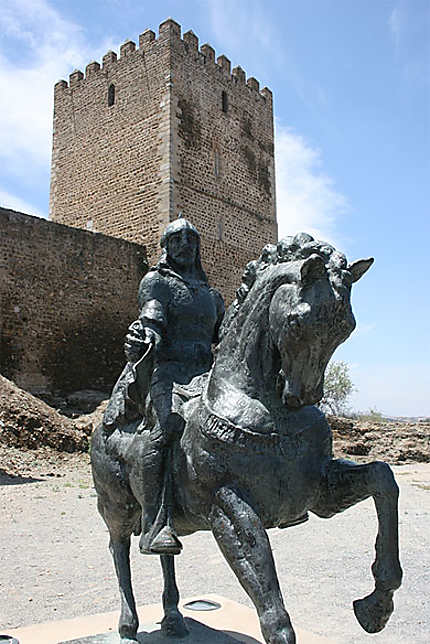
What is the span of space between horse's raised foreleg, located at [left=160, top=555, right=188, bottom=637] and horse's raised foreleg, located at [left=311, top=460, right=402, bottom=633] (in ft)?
4.22

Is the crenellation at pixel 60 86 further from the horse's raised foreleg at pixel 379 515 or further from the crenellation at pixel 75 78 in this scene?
the horse's raised foreleg at pixel 379 515

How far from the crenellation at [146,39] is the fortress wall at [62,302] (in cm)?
739

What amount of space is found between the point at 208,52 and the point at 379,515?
75.7ft

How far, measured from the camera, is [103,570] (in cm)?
601

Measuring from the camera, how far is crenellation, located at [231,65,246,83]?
2436 centimetres

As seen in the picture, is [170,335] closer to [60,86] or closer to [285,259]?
[285,259]

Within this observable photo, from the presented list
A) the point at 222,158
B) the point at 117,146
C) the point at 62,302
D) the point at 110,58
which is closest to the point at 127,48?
the point at 110,58

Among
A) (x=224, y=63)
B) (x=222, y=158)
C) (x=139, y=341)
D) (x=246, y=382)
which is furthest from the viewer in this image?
(x=224, y=63)

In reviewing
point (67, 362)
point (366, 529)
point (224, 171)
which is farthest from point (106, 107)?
point (366, 529)

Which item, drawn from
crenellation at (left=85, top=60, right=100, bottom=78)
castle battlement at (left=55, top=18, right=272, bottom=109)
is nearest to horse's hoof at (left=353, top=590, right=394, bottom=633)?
castle battlement at (left=55, top=18, right=272, bottom=109)

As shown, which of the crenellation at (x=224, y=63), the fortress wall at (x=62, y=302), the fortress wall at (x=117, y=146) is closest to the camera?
the fortress wall at (x=62, y=302)

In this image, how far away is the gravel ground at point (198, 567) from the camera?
466 centimetres

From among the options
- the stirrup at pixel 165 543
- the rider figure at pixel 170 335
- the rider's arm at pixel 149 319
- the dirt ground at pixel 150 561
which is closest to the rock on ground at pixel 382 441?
the dirt ground at pixel 150 561

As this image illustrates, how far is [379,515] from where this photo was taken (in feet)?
8.57
